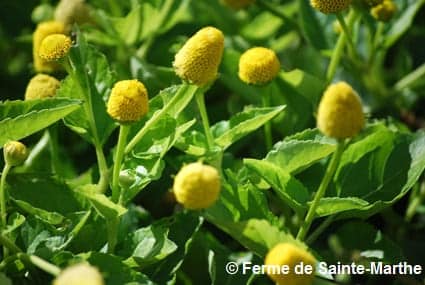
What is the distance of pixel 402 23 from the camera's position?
64.2 inches

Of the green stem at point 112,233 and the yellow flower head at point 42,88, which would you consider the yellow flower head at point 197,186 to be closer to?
the green stem at point 112,233

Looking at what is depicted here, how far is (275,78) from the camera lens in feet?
4.65

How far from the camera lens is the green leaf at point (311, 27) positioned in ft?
5.28

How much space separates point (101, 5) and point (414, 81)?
0.66m

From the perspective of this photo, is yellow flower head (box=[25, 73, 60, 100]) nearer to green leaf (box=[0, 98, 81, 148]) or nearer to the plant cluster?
the plant cluster

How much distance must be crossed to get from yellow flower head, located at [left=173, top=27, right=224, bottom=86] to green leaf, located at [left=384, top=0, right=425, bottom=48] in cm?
59

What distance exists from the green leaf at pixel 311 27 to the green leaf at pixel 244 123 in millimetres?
395

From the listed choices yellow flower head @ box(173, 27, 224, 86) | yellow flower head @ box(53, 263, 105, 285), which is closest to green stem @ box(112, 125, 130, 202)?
yellow flower head @ box(173, 27, 224, 86)

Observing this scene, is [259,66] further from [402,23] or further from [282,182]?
[402,23]

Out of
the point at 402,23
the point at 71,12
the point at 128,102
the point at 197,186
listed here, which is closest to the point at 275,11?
the point at 402,23

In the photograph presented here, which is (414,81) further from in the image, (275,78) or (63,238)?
(63,238)

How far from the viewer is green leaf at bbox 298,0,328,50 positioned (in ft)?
5.28

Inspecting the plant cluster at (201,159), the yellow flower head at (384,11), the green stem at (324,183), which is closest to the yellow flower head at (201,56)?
the plant cluster at (201,159)

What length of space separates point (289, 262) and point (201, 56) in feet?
1.05
